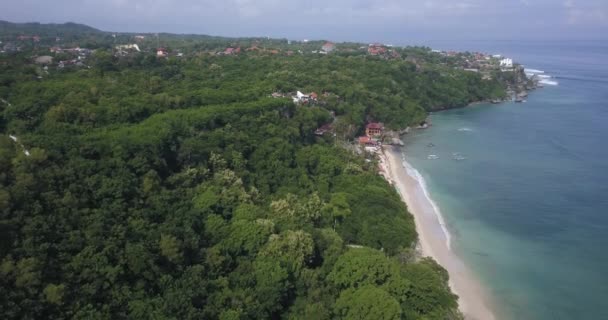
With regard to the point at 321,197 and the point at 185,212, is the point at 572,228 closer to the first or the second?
the point at 321,197

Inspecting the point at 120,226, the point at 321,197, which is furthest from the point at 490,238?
the point at 120,226

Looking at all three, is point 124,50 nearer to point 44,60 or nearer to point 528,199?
point 44,60

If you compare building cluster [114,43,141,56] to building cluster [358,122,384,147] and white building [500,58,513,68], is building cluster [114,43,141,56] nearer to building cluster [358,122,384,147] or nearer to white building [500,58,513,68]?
building cluster [358,122,384,147]

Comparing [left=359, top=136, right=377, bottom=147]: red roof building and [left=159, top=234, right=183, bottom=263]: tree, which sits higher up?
[left=159, top=234, right=183, bottom=263]: tree

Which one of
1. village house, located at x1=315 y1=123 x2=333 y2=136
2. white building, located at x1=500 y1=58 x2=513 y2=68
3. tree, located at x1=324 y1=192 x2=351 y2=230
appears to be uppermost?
white building, located at x1=500 y1=58 x2=513 y2=68

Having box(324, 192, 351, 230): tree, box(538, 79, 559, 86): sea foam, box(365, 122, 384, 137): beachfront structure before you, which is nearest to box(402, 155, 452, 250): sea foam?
box(324, 192, 351, 230): tree

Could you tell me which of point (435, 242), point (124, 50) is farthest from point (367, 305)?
point (124, 50)
